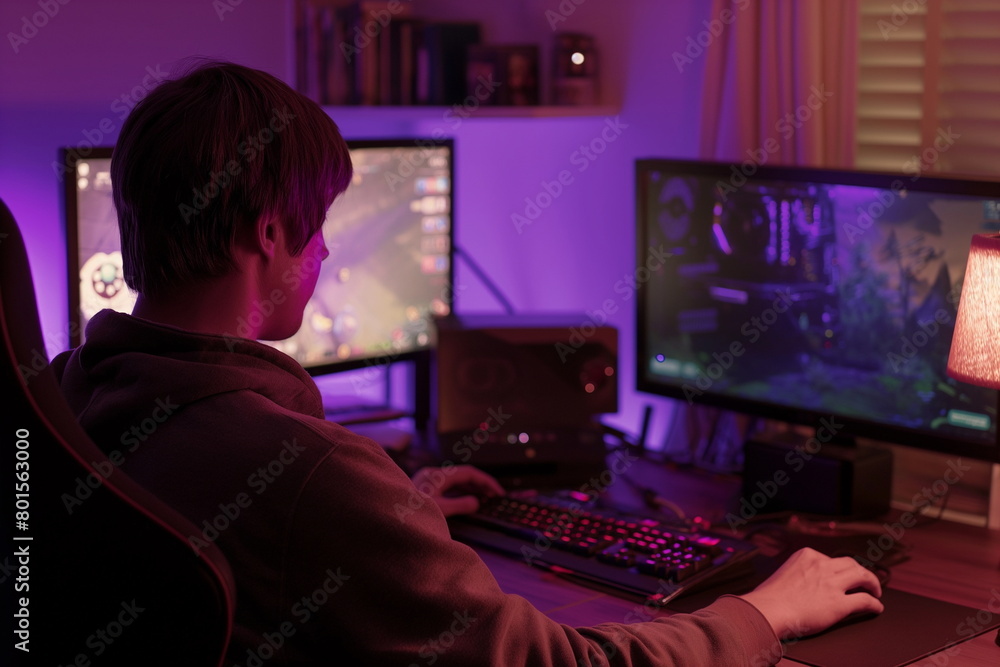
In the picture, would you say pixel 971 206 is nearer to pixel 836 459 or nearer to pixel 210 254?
pixel 836 459

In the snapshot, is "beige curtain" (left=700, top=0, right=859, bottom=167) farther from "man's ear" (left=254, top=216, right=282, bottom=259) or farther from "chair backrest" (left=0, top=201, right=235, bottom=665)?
"chair backrest" (left=0, top=201, right=235, bottom=665)

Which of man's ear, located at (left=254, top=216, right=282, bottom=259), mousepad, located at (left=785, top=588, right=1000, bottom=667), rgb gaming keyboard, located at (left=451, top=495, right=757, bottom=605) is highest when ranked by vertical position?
man's ear, located at (left=254, top=216, right=282, bottom=259)

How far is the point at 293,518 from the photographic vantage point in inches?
37.0

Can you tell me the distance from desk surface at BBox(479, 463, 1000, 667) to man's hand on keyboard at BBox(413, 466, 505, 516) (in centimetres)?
18

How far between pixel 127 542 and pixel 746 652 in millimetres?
683

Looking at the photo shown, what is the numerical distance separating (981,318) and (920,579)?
38 cm

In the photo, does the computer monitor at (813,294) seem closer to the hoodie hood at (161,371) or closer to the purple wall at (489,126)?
the purple wall at (489,126)

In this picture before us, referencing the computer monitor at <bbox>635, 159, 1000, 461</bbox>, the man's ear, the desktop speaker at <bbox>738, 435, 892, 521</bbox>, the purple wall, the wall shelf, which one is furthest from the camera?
the wall shelf

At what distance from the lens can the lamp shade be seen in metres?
1.35

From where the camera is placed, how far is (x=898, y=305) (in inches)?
64.6

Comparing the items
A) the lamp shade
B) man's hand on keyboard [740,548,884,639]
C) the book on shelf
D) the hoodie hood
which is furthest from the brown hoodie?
the book on shelf

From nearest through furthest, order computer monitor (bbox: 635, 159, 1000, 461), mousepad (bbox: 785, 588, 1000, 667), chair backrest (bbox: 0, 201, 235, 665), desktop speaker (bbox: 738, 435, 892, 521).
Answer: chair backrest (bbox: 0, 201, 235, 665)
mousepad (bbox: 785, 588, 1000, 667)
computer monitor (bbox: 635, 159, 1000, 461)
desktop speaker (bbox: 738, 435, 892, 521)

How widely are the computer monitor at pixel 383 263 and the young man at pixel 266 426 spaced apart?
0.92 metres

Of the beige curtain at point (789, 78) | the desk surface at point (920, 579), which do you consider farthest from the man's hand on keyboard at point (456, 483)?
the beige curtain at point (789, 78)
